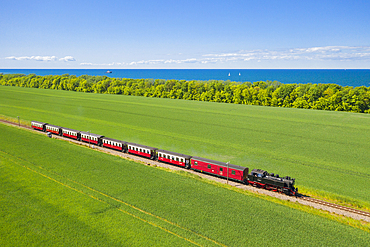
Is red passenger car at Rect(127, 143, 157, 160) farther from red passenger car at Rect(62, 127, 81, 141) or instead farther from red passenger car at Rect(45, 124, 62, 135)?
red passenger car at Rect(45, 124, 62, 135)

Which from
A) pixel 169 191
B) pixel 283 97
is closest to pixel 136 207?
pixel 169 191

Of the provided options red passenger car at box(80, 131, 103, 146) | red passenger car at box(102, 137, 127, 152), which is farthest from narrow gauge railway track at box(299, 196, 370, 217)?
red passenger car at box(80, 131, 103, 146)

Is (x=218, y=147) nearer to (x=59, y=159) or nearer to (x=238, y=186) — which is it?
(x=238, y=186)

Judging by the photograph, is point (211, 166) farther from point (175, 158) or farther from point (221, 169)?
point (175, 158)

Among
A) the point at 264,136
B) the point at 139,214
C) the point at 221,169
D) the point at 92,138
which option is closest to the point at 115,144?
the point at 92,138

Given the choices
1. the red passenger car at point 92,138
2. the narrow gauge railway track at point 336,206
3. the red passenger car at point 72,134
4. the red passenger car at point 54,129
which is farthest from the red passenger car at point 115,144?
the narrow gauge railway track at point 336,206

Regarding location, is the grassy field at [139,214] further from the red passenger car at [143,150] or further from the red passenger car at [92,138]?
the red passenger car at [92,138]
